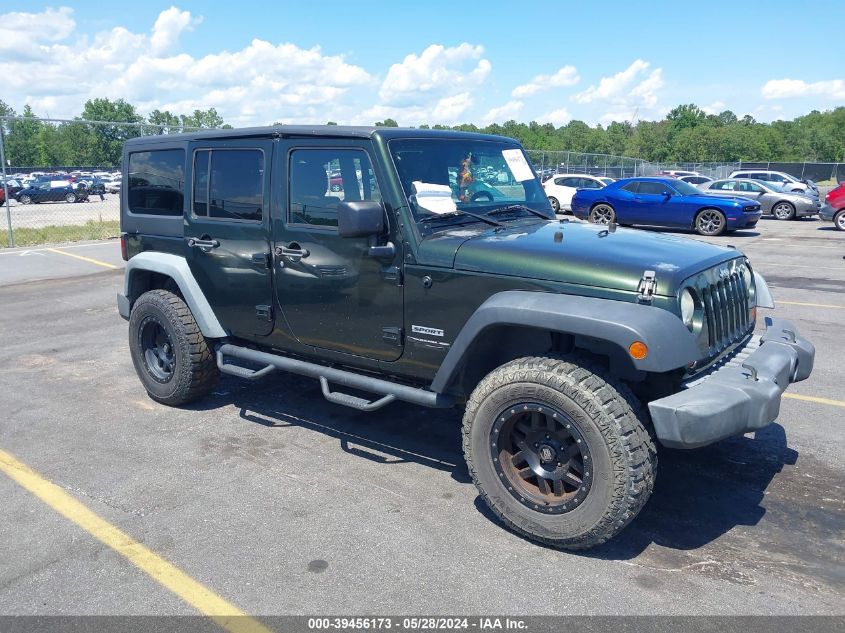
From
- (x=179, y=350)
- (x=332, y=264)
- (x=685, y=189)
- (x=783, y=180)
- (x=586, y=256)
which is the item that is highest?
(x=783, y=180)

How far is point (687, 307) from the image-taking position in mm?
3430

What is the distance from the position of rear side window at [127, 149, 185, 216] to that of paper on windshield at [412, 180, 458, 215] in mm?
2098

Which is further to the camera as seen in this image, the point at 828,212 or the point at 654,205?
the point at 828,212

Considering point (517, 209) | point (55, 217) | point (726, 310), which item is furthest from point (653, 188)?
point (55, 217)

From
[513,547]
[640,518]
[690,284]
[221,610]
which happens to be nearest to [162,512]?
[221,610]

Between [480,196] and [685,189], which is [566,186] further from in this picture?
[480,196]

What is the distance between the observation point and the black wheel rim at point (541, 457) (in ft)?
11.0

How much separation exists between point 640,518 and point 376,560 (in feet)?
4.73

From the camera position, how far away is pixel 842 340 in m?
7.45

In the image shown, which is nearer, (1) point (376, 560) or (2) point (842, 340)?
(1) point (376, 560)

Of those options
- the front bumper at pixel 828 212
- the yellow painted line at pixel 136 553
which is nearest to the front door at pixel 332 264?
the yellow painted line at pixel 136 553

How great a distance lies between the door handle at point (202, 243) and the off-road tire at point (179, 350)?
1.57ft

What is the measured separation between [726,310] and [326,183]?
240cm

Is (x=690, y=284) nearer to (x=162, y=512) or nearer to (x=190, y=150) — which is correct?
(x=162, y=512)
